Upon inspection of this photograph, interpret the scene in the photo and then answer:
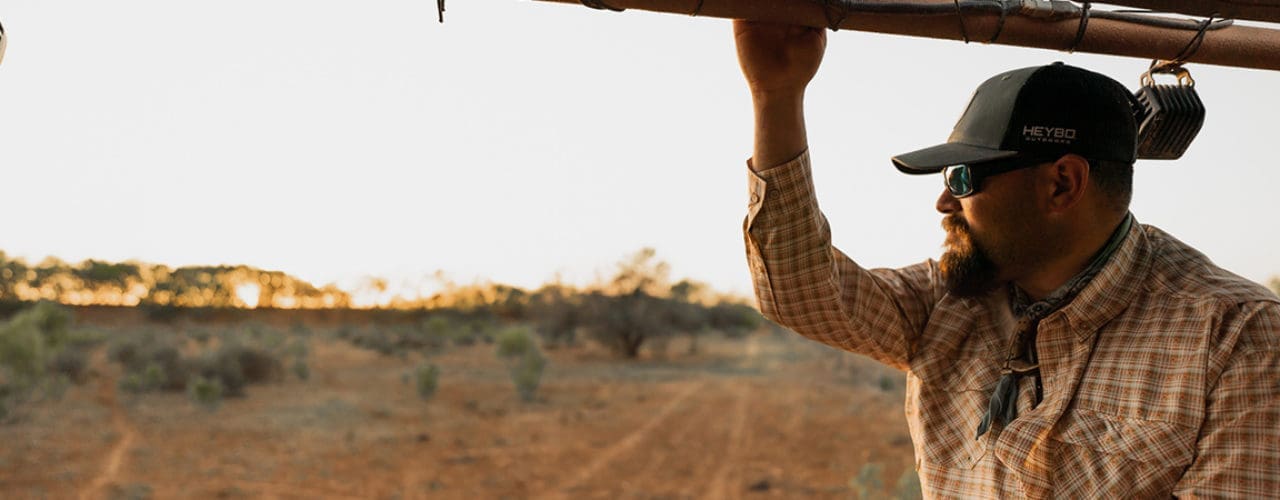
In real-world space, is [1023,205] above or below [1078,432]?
above

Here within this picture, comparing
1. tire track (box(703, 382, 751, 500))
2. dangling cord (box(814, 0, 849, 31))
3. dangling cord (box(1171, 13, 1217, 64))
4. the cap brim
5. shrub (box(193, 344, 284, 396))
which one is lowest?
tire track (box(703, 382, 751, 500))

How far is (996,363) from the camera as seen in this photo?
1870 mm

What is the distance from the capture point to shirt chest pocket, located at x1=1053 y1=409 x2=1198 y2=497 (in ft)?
4.89

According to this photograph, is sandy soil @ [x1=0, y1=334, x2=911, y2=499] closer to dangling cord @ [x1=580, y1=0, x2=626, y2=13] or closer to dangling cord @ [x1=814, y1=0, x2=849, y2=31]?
dangling cord @ [x1=814, y1=0, x2=849, y2=31]

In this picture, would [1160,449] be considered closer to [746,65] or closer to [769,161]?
[769,161]

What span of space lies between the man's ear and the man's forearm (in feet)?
1.55

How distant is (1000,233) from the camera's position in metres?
1.74

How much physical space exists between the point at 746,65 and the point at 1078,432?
34.7 inches

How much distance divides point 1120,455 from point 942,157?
0.62m

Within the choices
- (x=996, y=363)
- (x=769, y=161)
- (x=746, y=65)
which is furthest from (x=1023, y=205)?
(x=746, y=65)

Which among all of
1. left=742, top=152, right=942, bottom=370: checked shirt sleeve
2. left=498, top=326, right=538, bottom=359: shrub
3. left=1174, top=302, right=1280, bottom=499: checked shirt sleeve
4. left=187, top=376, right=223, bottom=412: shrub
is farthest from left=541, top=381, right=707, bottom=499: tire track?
left=1174, top=302, right=1280, bottom=499: checked shirt sleeve

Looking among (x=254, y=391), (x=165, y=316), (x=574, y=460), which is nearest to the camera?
(x=574, y=460)

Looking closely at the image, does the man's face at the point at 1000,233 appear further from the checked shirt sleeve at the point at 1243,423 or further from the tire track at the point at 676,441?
the tire track at the point at 676,441

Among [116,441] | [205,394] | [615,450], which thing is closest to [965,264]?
[615,450]
